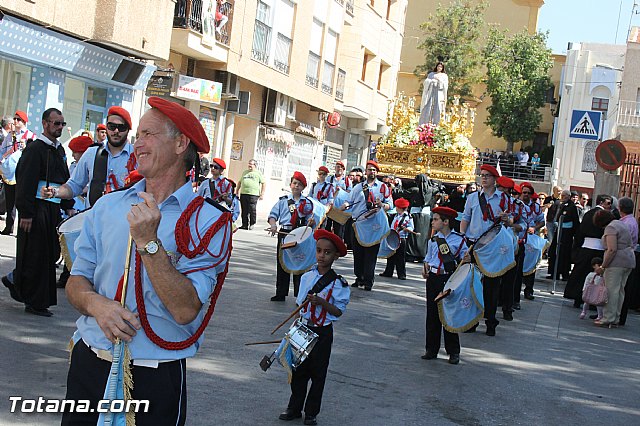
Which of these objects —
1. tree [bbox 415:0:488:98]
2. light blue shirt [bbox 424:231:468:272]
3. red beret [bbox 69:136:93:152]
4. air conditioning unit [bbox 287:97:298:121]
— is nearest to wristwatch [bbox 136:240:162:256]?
light blue shirt [bbox 424:231:468:272]

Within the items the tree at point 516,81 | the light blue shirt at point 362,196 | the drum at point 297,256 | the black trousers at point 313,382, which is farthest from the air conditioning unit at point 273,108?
Result: the tree at point 516,81

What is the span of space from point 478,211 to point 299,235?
7.79ft

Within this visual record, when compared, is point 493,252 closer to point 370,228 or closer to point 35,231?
point 370,228

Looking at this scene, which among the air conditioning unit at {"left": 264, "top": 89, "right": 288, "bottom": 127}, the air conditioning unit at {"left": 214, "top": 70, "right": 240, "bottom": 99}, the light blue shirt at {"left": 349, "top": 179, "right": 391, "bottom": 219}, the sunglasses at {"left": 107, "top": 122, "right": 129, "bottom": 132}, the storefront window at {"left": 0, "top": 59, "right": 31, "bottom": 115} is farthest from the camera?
the air conditioning unit at {"left": 264, "top": 89, "right": 288, "bottom": 127}

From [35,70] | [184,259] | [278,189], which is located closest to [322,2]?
[278,189]

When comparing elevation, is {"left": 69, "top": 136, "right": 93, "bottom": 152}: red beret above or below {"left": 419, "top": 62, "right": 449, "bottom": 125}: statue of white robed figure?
below

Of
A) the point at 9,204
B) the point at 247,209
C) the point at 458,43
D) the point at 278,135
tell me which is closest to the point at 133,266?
the point at 9,204

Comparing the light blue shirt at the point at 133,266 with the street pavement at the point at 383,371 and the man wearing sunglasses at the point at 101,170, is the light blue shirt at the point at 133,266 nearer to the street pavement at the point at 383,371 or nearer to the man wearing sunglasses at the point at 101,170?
the street pavement at the point at 383,371

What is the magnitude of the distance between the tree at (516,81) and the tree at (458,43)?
1681 millimetres

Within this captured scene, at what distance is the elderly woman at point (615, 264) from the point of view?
14.5m

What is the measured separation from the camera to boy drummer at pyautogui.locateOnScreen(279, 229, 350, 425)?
7.01 meters

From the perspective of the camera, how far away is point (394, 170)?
1003 inches

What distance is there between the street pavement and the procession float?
1150 cm

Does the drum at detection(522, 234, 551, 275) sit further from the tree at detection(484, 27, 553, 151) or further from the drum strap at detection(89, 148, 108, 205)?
the tree at detection(484, 27, 553, 151)
